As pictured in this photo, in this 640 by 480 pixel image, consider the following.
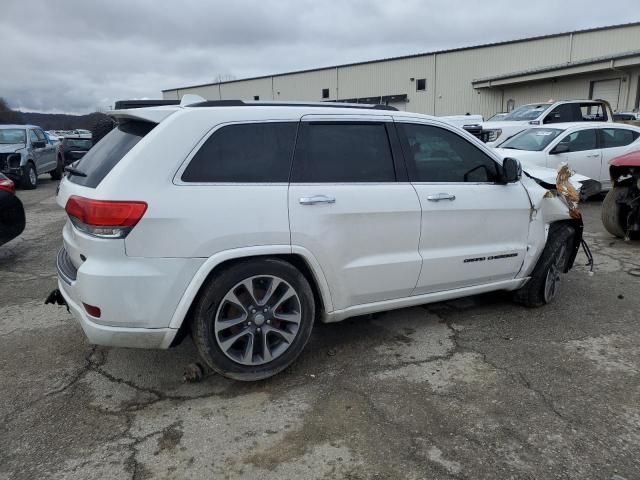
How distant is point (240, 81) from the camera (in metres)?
53.8

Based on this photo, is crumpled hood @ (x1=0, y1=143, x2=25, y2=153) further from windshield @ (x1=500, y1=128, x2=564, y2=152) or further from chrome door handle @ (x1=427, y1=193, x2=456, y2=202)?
chrome door handle @ (x1=427, y1=193, x2=456, y2=202)

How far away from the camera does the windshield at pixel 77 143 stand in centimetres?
1947

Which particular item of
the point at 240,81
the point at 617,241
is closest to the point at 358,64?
the point at 240,81

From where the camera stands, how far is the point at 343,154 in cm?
335

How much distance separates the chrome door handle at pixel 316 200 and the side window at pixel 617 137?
926 cm

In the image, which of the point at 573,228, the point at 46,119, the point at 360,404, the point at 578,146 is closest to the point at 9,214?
the point at 360,404

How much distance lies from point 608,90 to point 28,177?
974 inches

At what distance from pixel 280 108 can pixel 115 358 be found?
2.18m

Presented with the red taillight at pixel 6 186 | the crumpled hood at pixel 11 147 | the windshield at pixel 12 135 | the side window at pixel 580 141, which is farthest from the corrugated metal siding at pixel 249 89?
the red taillight at pixel 6 186

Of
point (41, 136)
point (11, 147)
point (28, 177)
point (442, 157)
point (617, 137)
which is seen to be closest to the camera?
point (442, 157)

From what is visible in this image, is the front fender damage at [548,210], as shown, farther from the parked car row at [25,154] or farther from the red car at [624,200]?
the parked car row at [25,154]

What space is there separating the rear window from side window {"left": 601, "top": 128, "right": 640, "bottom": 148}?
1006 centimetres

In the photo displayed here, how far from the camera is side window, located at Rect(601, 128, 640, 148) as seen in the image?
1023 centimetres

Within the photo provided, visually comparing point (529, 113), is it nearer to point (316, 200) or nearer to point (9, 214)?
point (316, 200)
